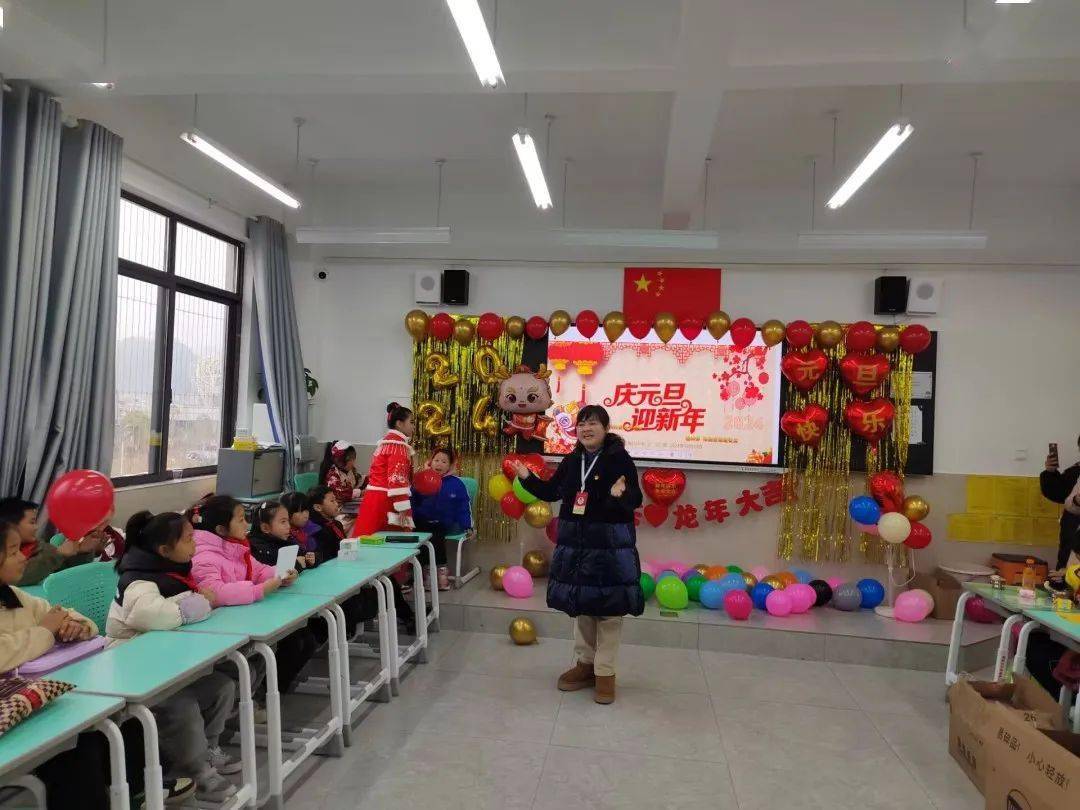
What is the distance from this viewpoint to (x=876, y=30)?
3.34 m

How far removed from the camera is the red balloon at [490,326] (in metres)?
5.81

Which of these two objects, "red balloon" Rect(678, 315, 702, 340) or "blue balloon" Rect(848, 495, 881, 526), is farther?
"red balloon" Rect(678, 315, 702, 340)

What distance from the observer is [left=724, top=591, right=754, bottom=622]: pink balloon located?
15.6 ft

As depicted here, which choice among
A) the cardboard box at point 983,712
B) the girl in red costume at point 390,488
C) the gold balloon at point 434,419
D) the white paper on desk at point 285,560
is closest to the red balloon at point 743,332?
the gold balloon at point 434,419

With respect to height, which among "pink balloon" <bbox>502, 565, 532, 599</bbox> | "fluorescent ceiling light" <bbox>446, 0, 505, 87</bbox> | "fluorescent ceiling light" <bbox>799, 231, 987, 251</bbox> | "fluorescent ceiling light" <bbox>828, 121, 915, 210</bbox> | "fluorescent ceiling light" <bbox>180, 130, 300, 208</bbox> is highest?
"fluorescent ceiling light" <bbox>828, 121, 915, 210</bbox>

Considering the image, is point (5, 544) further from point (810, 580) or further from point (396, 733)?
point (810, 580)

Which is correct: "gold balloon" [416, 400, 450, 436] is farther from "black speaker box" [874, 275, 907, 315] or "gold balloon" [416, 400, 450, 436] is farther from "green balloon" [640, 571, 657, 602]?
"black speaker box" [874, 275, 907, 315]

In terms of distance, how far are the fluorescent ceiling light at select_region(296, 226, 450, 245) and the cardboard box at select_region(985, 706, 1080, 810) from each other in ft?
13.1

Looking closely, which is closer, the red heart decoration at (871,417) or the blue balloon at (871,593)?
the blue balloon at (871,593)

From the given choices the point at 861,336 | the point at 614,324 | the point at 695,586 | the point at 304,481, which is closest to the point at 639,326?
the point at 614,324

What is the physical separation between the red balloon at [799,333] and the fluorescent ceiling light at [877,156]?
3.84ft

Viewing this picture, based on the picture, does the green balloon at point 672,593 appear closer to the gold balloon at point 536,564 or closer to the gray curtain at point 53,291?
the gold balloon at point 536,564

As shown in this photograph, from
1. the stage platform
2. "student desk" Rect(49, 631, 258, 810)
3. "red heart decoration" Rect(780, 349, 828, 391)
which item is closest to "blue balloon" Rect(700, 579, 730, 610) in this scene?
the stage platform

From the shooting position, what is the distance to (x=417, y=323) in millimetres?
5957
